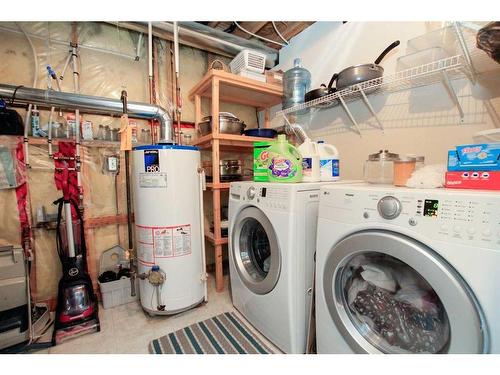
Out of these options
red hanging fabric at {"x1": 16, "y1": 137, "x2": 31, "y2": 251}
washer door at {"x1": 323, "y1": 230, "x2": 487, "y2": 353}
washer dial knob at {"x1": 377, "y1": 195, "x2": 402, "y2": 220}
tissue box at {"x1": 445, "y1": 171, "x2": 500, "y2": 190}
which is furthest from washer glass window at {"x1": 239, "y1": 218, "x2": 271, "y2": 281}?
red hanging fabric at {"x1": 16, "y1": 137, "x2": 31, "y2": 251}

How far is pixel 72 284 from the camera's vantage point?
1.45 meters

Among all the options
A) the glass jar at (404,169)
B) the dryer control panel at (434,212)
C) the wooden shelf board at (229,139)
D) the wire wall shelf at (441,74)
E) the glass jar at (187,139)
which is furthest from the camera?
the glass jar at (187,139)

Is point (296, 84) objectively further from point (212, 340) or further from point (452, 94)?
point (212, 340)

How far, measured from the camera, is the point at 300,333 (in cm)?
111

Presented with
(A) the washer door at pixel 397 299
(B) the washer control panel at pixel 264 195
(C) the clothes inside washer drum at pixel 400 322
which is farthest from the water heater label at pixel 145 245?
(C) the clothes inside washer drum at pixel 400 322

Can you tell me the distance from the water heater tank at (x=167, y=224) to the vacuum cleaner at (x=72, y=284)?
0.34 meters

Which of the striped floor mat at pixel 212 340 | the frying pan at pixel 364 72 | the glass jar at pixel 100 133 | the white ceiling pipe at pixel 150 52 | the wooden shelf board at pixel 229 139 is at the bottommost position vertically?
the striped floor mat at pixel 212 340

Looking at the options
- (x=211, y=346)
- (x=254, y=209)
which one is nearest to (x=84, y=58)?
(x=254, y=209)

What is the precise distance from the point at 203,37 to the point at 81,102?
3.66 feet

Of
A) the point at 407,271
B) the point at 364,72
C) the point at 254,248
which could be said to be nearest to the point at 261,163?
the point at 254,248

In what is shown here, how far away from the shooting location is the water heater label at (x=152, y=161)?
4.58 feet

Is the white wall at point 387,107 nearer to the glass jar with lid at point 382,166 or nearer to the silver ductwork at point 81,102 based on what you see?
the glass jar with lid at point 382,166

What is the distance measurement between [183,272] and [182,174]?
67cm
